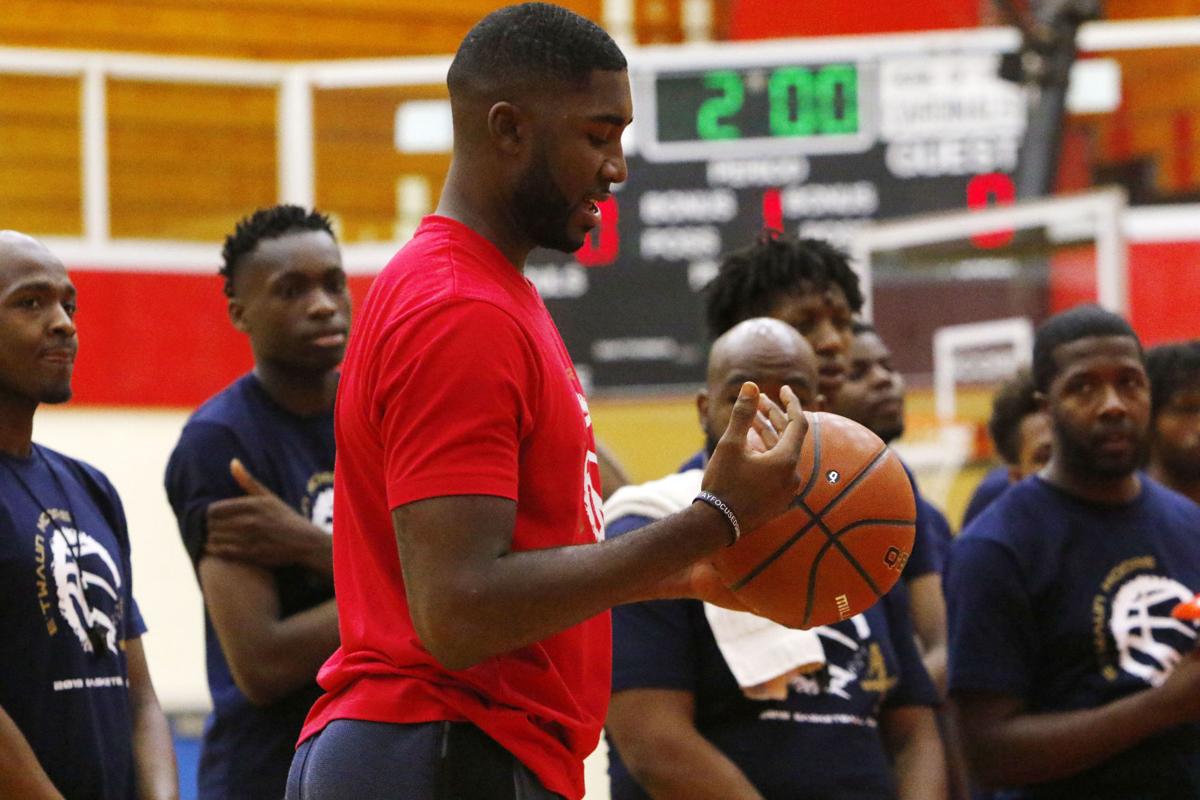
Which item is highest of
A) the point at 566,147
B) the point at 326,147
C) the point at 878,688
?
the point at 326,147

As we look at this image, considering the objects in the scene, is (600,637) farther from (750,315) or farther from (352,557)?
(750,315)

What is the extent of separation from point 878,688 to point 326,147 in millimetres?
6808

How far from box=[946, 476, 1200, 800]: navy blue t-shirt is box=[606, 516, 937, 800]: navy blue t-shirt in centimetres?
48

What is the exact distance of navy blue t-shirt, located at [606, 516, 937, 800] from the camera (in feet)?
12.0

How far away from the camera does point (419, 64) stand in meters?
9.84

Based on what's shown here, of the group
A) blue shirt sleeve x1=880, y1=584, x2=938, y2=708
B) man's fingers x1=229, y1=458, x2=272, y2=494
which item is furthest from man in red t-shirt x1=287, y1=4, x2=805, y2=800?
blue shirt sleeve x1=880, y1=584, x2=938, y2=708

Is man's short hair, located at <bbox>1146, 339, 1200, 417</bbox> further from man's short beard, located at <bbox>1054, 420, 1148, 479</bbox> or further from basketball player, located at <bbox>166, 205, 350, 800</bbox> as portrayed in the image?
basketball player, located at <bbox>166, 205, 350, 800</bbox>

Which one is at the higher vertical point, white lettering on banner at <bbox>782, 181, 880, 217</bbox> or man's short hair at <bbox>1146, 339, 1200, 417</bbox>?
white lettering on banner at <bbox>782, 181, 880, 217</bbox>

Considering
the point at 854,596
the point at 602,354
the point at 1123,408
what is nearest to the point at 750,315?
the point at 1123,408

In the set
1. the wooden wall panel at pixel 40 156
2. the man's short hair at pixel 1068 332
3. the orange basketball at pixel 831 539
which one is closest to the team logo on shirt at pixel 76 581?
the orange basketball at pixel 831 539

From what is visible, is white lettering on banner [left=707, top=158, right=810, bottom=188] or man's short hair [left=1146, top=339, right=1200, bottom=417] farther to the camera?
white lettering on banner [left=707, top=158, right=810, bottom=188]

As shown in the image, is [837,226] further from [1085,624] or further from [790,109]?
[1085,624]

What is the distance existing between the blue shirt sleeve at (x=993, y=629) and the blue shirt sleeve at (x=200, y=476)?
5.81ft

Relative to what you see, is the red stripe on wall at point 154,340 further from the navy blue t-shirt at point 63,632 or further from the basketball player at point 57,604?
the navy blue t-shirt at point 63,632
